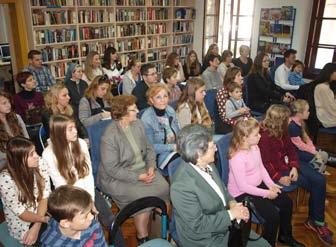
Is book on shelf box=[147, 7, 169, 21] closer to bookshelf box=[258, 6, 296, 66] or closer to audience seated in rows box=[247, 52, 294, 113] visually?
bookshelf box=[258, 6, 296, 66]

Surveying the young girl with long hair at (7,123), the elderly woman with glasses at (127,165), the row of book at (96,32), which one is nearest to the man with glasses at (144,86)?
the elderly woman with glasses at (127,165)

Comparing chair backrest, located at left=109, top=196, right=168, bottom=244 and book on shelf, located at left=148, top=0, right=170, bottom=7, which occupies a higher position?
book on shelf, located at left=148, top=0, right=170, bottom=7

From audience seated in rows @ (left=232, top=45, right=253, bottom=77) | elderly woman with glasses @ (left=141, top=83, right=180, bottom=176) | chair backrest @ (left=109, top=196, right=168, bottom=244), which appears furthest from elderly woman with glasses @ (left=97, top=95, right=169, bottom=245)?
audience seated in rows @ (left=232, top=45, right=253, bottom=77)

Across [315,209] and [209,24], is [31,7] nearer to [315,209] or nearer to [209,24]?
[209,24]

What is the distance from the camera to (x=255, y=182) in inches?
104

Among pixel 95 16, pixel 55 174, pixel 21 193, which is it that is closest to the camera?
pixel 21 193

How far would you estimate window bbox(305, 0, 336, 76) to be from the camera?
6688mm

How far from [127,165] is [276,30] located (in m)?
5.90

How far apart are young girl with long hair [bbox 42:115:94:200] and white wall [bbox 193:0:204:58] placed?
685cm

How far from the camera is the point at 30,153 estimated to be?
2146 mm

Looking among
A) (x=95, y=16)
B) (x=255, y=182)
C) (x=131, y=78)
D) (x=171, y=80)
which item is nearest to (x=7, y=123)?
(x=171, y=80)

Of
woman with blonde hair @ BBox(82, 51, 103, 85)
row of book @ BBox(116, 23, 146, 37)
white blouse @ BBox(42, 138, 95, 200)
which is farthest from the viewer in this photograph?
row of book @ BBox(116, 23, 146, 37)

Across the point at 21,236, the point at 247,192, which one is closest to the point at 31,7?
the point at 21,236

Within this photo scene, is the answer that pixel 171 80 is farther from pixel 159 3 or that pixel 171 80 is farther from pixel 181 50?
pixel 181 50
